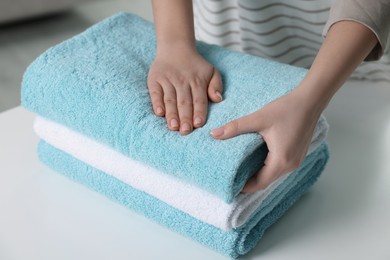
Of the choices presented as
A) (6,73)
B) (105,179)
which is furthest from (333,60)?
(6,73)

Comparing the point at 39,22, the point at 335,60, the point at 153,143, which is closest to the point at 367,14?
the point at 335,60

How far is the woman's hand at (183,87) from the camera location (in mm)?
747

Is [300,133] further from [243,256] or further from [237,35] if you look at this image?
[237,35]

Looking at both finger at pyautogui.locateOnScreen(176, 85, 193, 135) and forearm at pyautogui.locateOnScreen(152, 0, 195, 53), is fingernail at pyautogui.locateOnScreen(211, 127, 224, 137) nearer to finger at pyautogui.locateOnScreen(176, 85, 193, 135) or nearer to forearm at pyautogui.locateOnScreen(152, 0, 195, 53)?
finger at pyautogui.locateOnScreen(176, 85, 193, 135)

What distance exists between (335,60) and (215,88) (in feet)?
0.48

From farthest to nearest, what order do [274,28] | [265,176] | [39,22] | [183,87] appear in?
[39,22], [274,28], [183,87], [265,176]

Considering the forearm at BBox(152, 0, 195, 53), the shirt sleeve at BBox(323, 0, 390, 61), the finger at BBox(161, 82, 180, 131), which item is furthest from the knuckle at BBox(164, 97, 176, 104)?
the shirt sleeve at BBox(323, 0, 390, 61)

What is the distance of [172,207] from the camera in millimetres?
Result: 765

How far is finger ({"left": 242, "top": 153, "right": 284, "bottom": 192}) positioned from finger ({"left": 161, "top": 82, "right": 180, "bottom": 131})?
10 centimetres

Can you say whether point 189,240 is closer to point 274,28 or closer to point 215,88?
point 215,88

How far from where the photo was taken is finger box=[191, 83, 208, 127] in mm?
739

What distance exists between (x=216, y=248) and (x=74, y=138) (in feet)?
0.76

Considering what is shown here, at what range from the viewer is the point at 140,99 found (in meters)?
0.77

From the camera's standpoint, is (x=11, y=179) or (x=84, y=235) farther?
(x=11, y=179)
